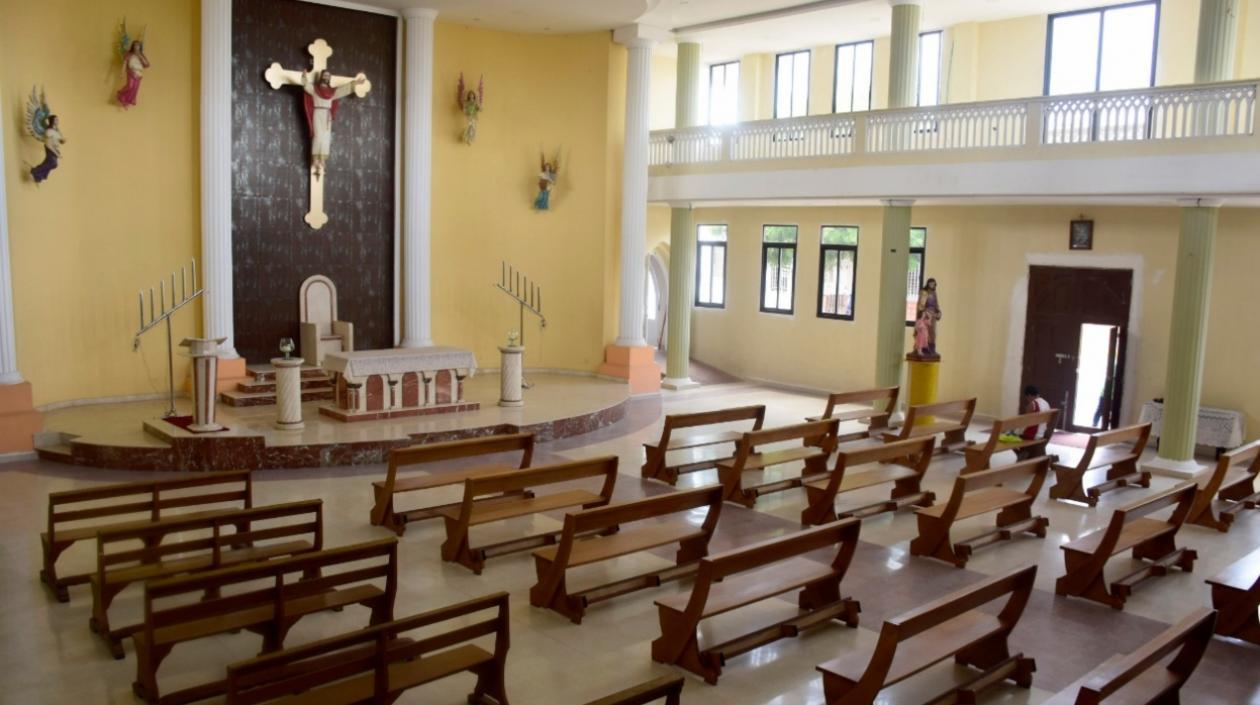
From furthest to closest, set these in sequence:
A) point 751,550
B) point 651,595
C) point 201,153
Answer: point 201,153 < point 651,595 < point 751,550

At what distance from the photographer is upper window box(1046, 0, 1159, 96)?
45.5ft

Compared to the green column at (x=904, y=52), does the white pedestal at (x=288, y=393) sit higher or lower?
lower

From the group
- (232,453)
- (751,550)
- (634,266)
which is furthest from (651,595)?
(634,266)

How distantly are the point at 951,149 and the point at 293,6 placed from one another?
9.05 m

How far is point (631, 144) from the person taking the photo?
15789 mm

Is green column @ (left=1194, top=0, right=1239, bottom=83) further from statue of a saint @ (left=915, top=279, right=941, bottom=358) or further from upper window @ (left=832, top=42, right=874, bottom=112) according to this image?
upper window @ (left=832, top=42, right=874, bottom=112)

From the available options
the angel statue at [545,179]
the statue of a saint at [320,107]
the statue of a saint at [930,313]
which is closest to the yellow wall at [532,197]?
the angel statue at [545,179]

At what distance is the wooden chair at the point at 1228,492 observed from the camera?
8695 millimetres

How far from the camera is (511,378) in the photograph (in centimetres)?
1254

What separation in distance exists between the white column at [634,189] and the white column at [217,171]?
6017 millimetres

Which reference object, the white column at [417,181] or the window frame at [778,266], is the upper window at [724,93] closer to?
the window frame at [778,266]

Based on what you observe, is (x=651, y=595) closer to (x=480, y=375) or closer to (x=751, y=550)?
(x=751, y=550)

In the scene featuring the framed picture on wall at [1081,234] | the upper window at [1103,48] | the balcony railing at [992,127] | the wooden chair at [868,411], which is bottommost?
the wooden chair at [868,411]

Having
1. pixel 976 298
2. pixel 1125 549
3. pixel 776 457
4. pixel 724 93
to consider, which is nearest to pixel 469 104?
pixel 724 93
